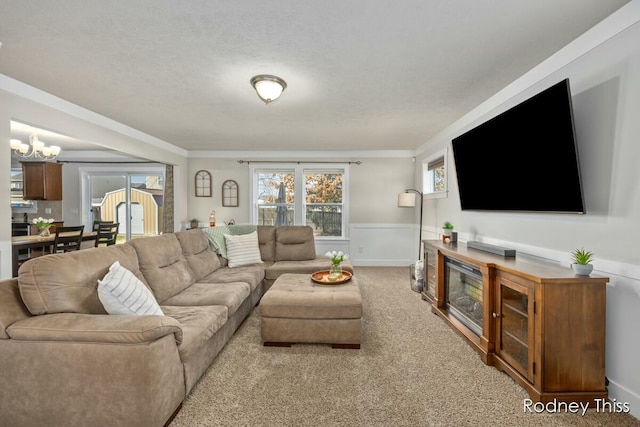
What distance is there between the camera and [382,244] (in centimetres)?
598

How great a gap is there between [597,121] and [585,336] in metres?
1.39

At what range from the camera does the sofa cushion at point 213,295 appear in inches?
97.0

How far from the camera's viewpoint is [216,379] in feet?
6.82

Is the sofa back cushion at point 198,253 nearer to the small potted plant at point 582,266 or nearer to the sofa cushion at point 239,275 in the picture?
the sofa cushion at point 239,275

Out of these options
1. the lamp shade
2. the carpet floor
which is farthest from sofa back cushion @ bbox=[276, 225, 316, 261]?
the lamp shade

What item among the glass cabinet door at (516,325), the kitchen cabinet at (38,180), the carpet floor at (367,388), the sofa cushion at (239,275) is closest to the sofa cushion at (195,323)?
the carpet floor at (367,388)

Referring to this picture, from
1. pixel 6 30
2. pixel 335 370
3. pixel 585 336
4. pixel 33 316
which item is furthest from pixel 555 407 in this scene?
pixel 6 30

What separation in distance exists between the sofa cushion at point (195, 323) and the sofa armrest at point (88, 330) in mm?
272

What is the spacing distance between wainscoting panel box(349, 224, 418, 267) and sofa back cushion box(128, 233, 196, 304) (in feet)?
11.8

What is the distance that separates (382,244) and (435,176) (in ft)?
5.64

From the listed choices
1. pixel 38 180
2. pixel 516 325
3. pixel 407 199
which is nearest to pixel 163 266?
pixel 516 325

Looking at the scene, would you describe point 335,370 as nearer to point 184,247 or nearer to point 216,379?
point 216,379

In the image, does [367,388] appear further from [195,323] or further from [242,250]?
[242,250]

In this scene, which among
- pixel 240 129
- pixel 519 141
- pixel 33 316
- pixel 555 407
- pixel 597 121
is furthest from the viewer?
pixel 240 129
